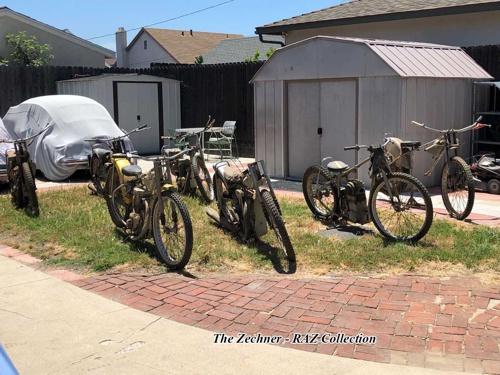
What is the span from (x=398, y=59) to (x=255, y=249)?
4.54 metres

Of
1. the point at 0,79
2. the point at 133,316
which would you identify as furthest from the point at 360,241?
the point at 0,79

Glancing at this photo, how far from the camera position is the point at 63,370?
3.69 metres

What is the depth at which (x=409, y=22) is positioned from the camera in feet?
40.9

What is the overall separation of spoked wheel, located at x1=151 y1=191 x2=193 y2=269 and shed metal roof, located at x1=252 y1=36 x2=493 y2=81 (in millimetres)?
4567

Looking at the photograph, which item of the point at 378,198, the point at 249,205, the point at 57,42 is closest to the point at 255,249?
the point at 249,205

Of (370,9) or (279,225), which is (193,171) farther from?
(370,9)

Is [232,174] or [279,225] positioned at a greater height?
[232,174]

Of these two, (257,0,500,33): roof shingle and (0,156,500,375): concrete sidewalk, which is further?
(257,0,500,33): roof shingle

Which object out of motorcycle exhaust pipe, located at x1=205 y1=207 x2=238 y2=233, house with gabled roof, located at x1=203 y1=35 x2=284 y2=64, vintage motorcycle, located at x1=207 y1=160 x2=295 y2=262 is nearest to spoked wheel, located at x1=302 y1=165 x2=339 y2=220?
vintage motorcycle, located at x1=207 y1=160 x2=295 y2=262

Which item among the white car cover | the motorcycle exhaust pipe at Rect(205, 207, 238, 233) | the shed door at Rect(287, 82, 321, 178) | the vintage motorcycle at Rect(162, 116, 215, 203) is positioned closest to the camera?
the motorcycle exhaust pipe at Rect(205, 207, 238, 233)

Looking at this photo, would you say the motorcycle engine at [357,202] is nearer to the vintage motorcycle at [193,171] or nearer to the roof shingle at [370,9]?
the vintage motorcycle at [193,171]

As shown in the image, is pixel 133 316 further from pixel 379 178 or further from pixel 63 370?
pixel 379 178

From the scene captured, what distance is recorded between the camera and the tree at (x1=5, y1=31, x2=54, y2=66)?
70.6ft

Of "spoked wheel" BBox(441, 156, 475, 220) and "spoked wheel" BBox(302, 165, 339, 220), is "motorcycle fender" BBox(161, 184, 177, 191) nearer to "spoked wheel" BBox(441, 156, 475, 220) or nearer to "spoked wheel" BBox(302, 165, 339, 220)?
"spoked wheel" BBox(302, 165, 339, 220)
